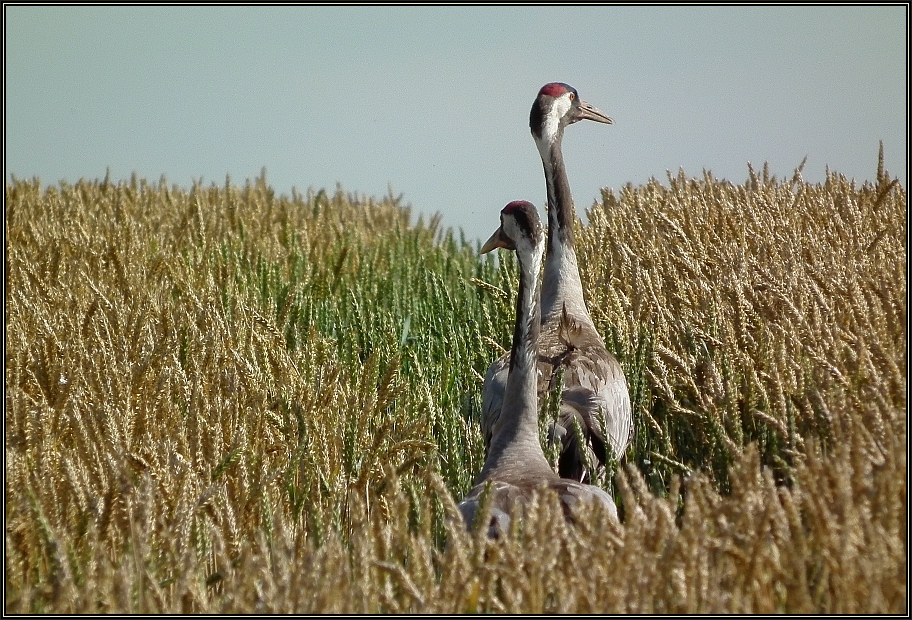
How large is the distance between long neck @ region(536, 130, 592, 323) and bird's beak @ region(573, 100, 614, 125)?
0.98 feet

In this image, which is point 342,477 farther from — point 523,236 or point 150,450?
point 523,236

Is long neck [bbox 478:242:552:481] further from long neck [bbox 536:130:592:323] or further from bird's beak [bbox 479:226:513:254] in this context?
long neck [bbox 536:130:592:323]

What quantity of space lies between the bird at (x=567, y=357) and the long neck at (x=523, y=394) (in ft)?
0.39

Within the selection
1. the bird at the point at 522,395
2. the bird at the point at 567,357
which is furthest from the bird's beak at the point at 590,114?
the bird at the point at 522,395

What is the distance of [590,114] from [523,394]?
286 cm

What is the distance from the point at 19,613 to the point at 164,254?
4.73 metres

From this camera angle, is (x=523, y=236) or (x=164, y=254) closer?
(x=523, y=236)

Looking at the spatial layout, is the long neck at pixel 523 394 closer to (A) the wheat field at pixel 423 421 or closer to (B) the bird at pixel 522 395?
(B) the bird at pixel 522 395

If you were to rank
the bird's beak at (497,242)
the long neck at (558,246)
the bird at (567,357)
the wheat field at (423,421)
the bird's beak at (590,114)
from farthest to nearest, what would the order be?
1. the bird's beak at (590,114)
2. the long neck at (558,246)
3. the bird's beak at (497,242)
4. the bird at (567,357)
5. the wheat field at (423,421)

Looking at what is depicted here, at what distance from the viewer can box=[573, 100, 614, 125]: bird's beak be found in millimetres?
6281

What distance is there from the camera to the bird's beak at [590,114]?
6281 mm

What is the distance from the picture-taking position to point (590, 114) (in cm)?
635

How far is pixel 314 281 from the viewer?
6.91 metres

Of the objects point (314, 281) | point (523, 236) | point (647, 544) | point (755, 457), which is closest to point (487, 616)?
point (647, 544)
